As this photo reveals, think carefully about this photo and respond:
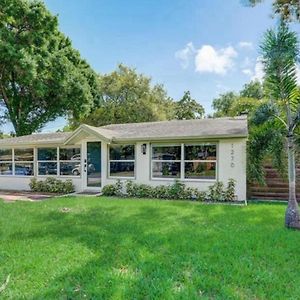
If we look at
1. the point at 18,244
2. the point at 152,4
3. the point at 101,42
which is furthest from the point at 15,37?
the point at 18,244

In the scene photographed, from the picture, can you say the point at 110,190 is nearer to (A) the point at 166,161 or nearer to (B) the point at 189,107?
(A) the point at 166,161

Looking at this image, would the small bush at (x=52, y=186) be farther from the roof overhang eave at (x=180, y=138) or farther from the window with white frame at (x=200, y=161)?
the window with white frame at (x=200, y=161)

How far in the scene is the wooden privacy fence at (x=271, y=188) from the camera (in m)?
12.8

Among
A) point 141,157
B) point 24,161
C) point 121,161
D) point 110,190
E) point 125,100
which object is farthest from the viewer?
point 125,100

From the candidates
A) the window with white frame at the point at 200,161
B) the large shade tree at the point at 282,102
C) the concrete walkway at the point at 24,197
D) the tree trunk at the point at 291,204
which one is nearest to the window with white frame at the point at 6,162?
the concrete walkway at the point at 24,197

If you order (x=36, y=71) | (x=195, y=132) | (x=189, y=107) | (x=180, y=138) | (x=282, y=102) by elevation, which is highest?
(x=189, y=107)

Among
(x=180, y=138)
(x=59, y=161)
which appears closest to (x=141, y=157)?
(x=180, y=138)

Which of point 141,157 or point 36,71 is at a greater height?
point 36,71

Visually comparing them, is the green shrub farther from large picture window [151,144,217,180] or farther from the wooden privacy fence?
the wooden privacy fence

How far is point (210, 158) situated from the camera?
12953mm

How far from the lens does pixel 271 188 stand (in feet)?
42.5

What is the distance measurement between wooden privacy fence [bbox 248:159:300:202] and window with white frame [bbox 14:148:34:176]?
39.4ft

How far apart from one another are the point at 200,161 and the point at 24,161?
34.4 feet

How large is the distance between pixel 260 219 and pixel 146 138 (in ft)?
21.3
